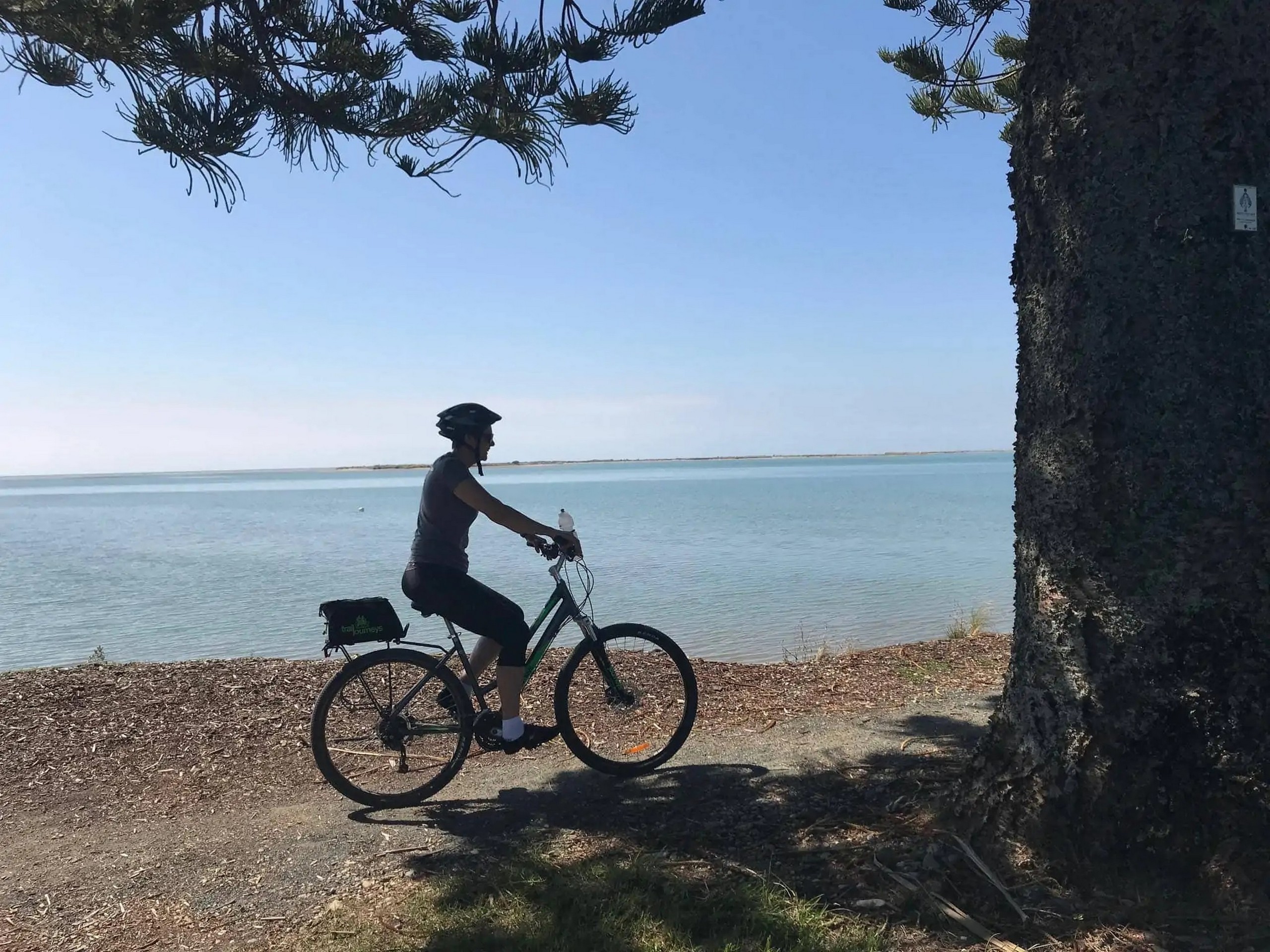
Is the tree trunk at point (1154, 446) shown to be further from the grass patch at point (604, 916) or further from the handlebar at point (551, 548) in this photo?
the handlebar at point (551, 548)

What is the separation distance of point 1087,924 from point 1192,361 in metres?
1.81

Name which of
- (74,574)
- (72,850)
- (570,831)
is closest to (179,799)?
(72,850)

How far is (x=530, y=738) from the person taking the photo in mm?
5180

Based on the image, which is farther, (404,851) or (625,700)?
(625,700)

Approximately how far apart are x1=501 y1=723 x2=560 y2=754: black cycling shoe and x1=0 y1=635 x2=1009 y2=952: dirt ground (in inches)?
8.8

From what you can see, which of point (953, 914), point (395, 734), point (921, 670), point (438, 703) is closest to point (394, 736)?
point (395, 734)

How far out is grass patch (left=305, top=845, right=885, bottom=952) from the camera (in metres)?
3.15

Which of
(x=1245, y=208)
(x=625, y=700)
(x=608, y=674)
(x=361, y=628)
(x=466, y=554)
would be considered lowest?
(x=625, y=700)

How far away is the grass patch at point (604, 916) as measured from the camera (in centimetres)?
315

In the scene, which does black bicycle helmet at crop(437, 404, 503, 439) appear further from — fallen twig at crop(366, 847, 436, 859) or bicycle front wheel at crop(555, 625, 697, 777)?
fallen twig at crop(366, 847, 436, 859)

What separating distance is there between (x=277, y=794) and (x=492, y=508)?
6.78ft

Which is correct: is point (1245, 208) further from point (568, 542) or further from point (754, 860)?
point (568, 542)

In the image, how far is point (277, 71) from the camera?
5.79m

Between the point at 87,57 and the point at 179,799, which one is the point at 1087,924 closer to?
the point at 179,799
